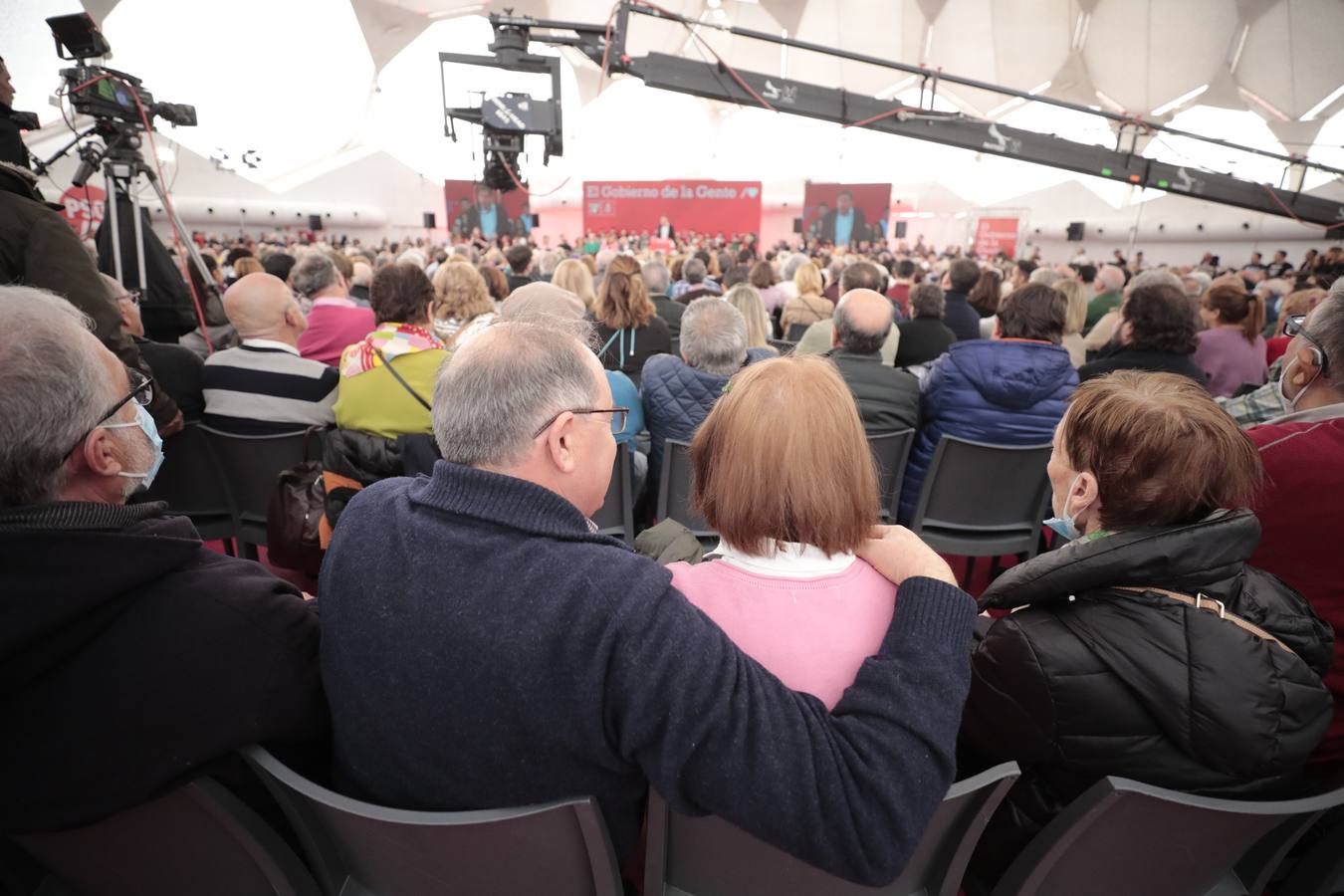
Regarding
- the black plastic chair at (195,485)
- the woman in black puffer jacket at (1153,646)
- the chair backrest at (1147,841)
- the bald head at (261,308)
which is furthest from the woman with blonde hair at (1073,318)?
the black plastic chair at (195,485)

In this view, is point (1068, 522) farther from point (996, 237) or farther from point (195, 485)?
point (996, 237)

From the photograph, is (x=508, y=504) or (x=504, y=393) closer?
(x=508, y=504)

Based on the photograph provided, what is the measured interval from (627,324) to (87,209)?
10.1 metres

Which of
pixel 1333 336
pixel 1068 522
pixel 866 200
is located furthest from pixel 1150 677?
pixel 866 200

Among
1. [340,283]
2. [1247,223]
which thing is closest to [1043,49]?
[1247,223]

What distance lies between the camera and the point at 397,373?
7.86 feet

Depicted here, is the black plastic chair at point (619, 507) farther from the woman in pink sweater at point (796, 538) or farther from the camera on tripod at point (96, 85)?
the camera on tripod at point (96, 85)

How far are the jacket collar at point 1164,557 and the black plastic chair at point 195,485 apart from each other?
9.67ft

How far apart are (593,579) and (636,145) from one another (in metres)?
27.9

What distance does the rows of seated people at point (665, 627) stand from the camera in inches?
34.4

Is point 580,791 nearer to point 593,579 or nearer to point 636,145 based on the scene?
point 593,579

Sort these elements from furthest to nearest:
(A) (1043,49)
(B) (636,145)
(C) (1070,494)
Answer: (B) (636,145)
(A) (1043,49)
(C) (1070,494)

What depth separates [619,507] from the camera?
289 cm

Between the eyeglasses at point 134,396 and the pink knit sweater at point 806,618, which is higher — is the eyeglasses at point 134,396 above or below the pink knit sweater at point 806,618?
above
